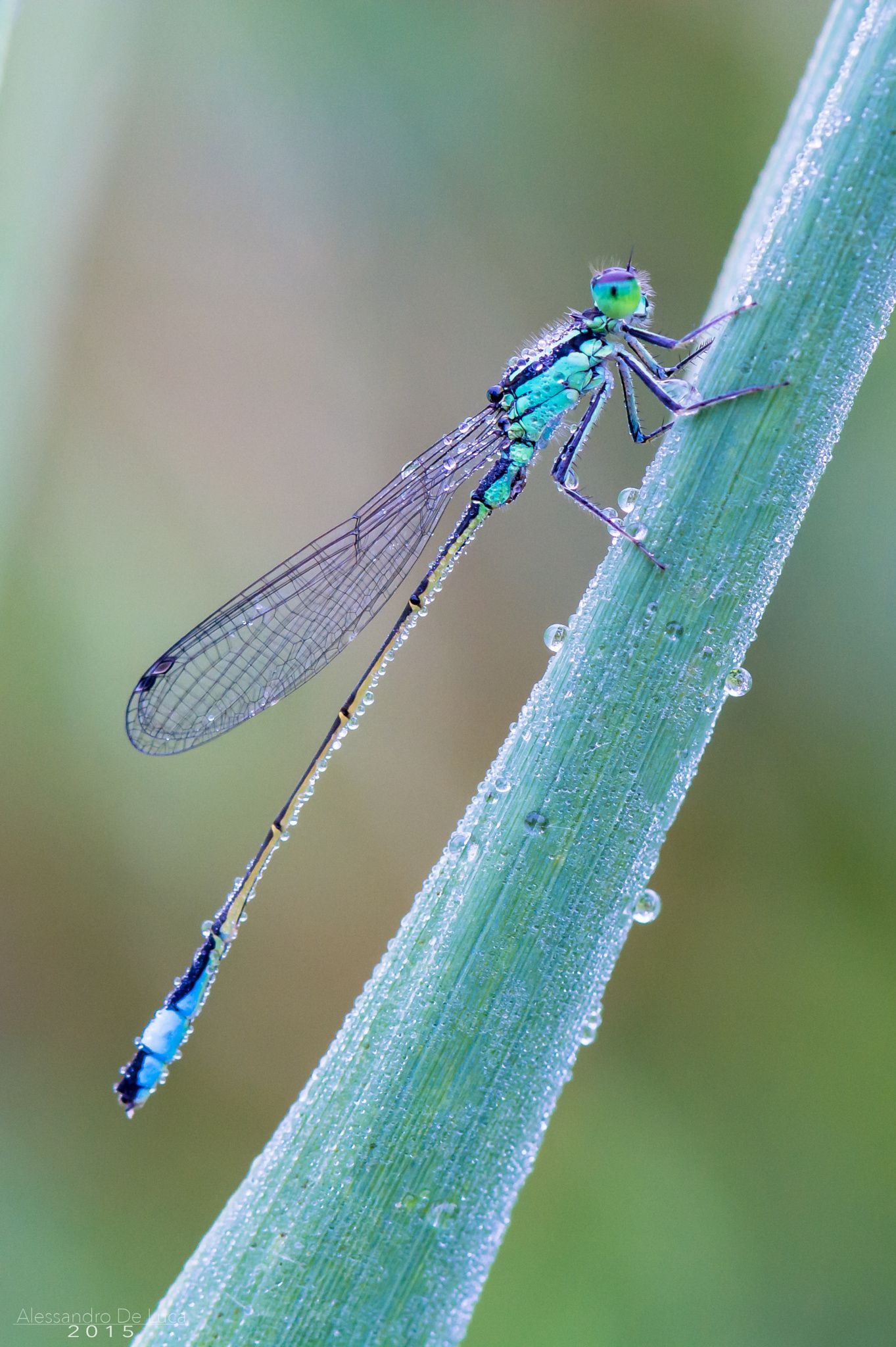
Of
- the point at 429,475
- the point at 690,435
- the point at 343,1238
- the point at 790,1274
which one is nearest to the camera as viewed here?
the point at 343,1238

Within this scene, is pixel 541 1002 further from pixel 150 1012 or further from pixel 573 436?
pixel 150 1012

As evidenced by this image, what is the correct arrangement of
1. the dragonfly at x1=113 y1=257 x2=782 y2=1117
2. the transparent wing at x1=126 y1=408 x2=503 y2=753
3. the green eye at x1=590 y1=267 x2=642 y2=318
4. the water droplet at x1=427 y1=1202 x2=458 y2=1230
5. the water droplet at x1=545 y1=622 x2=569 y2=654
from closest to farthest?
1. the water droplet at x1=427 y1=1202 x2=458 y2=1230
2. the water droplet at x1=545 y1=622 x2=569 y2=654
3. the green eye at x1=590 y1=267 x2=642 y2=318
4. the dragonfly at x1=113 y1=257 x2=782 y2=1117
5. the transparent wing at x1=126 y1=408 x2=503 y2=753

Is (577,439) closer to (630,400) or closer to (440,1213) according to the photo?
(630,400)

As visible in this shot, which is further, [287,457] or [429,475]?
[287,457]

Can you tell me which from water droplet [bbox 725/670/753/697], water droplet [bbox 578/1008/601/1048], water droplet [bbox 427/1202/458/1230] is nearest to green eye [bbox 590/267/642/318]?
water droplet [bbox 725/670/753/697]

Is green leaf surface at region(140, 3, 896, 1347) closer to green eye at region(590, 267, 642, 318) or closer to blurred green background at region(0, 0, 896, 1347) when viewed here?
green eye at region(590, 267, 642, 318)

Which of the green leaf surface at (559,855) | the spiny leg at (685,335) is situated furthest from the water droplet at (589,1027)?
the spiny leg at (685,335)

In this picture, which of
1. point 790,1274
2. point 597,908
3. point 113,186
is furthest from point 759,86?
point 790,1274
